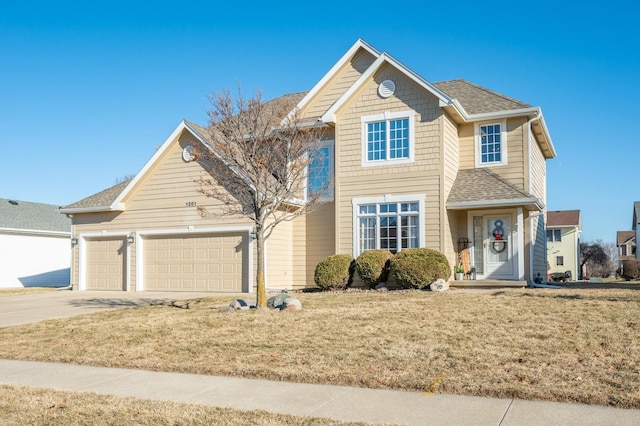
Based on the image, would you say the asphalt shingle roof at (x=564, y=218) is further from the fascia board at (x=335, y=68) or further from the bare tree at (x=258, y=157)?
the bare tree at (x=258, y=157)

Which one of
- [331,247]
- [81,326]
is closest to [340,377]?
[81,326]

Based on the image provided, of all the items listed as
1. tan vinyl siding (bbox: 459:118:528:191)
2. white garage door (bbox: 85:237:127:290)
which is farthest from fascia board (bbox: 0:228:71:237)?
tan vinyl siding (bbox: 459:118:528:191)

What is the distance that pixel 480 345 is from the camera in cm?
948

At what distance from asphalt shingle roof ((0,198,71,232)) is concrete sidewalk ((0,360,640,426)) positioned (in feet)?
83.5

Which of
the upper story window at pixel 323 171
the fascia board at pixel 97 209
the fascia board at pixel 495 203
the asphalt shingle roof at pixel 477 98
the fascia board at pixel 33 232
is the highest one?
the asphalt shingle roof at pixel 477 98

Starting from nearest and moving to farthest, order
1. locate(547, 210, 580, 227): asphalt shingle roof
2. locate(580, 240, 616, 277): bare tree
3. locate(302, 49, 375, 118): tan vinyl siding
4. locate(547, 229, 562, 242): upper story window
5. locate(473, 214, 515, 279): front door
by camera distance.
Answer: locate(473, 214, 515, 279): front door < locate(302, 49, 375, 118): tan vinyl siding < locate(547, 210, 580, 227): asphalt shingle roof < locate(547, 229, 562, 242): upper story window < locate(580, 240, 616, 277): bare tree

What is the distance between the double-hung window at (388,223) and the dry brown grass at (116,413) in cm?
1338

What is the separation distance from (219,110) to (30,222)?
2281cm

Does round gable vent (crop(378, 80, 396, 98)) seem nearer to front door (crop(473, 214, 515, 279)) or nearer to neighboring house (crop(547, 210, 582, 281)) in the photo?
front door (crop(473, 214, 515, 279))

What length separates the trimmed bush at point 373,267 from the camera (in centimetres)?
1869

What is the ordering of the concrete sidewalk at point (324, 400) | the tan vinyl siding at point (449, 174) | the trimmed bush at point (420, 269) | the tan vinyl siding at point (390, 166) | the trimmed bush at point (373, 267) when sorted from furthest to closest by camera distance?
the tan vinyl siding at point (390, 166), the tan vinyl siding at point (449, 174), the trimmed bush at point (373, 267), the trimmed bush at point (420, 269), the concrete sidewalk at point (324, 400)

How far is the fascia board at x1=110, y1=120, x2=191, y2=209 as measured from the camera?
861 inches

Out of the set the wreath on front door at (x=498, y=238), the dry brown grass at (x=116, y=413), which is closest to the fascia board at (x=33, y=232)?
the wreath on front door at (x=498, y=238)

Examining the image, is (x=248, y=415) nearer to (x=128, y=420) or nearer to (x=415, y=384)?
(x=128, y=420)
